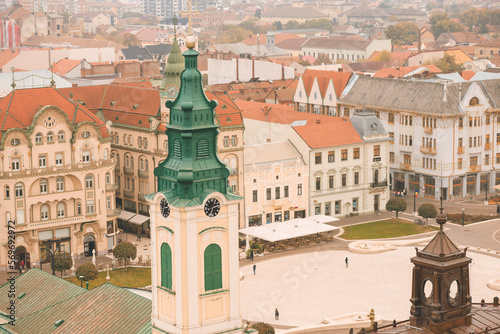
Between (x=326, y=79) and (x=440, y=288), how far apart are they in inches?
4340

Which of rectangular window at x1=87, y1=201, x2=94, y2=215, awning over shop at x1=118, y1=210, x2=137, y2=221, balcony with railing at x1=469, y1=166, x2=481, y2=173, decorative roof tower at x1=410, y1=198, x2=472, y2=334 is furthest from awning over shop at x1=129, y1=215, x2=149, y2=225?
decorative roof tower at x1=410, y1=198, x2=472, y2=334

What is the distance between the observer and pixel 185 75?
55625 mm

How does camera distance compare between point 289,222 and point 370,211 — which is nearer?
point 289,222

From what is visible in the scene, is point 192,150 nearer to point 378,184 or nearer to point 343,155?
point 343,155

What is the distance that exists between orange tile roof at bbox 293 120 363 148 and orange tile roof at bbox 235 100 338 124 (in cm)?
584

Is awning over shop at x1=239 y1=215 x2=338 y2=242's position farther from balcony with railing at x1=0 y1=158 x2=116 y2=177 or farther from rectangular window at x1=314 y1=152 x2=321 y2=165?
balcony with railing at x1=0 y1=158 x2=116 y2=177

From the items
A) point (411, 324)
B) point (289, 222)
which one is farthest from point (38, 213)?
point (411, 324)

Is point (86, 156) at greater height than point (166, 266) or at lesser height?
lesser

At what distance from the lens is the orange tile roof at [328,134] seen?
124m

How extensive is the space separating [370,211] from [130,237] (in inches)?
1204

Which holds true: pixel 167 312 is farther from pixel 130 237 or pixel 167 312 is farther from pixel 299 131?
pixel 299 131

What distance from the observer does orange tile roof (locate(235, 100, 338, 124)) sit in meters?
136

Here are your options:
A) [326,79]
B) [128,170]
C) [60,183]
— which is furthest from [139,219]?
[326,79]

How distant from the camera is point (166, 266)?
56.1 meters
